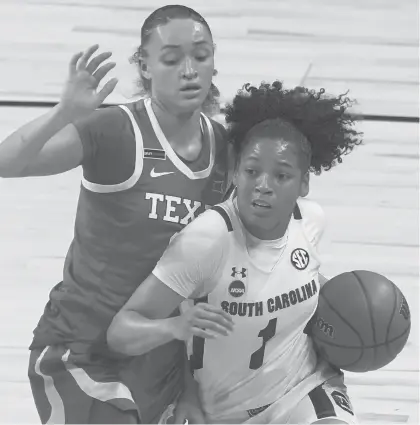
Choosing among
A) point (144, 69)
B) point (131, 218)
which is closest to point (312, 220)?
point (131, 218)

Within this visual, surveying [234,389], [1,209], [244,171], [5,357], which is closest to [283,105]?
[244,171]

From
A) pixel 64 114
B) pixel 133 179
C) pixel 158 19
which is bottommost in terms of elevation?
pixel 133 179

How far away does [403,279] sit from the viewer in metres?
4.36

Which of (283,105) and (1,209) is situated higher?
(283,105)

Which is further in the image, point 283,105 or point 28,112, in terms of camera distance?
point 28,112

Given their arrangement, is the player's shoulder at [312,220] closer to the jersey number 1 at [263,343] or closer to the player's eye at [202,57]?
the jersey number 1 at [263,343]

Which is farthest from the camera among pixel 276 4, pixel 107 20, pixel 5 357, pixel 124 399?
pixel 276 4

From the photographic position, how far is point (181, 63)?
2.79 meters

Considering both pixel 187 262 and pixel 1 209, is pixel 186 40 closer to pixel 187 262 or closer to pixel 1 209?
pixel 187 262

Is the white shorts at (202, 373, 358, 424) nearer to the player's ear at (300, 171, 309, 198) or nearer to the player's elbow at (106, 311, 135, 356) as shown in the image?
the player's elbow at (106, 311, 135, 356)

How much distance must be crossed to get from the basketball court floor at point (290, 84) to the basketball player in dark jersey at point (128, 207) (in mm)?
708

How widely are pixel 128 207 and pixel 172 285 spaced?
252 millimetres

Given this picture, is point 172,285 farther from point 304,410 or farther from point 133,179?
point 304,410

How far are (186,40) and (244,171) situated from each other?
0.38 metres
